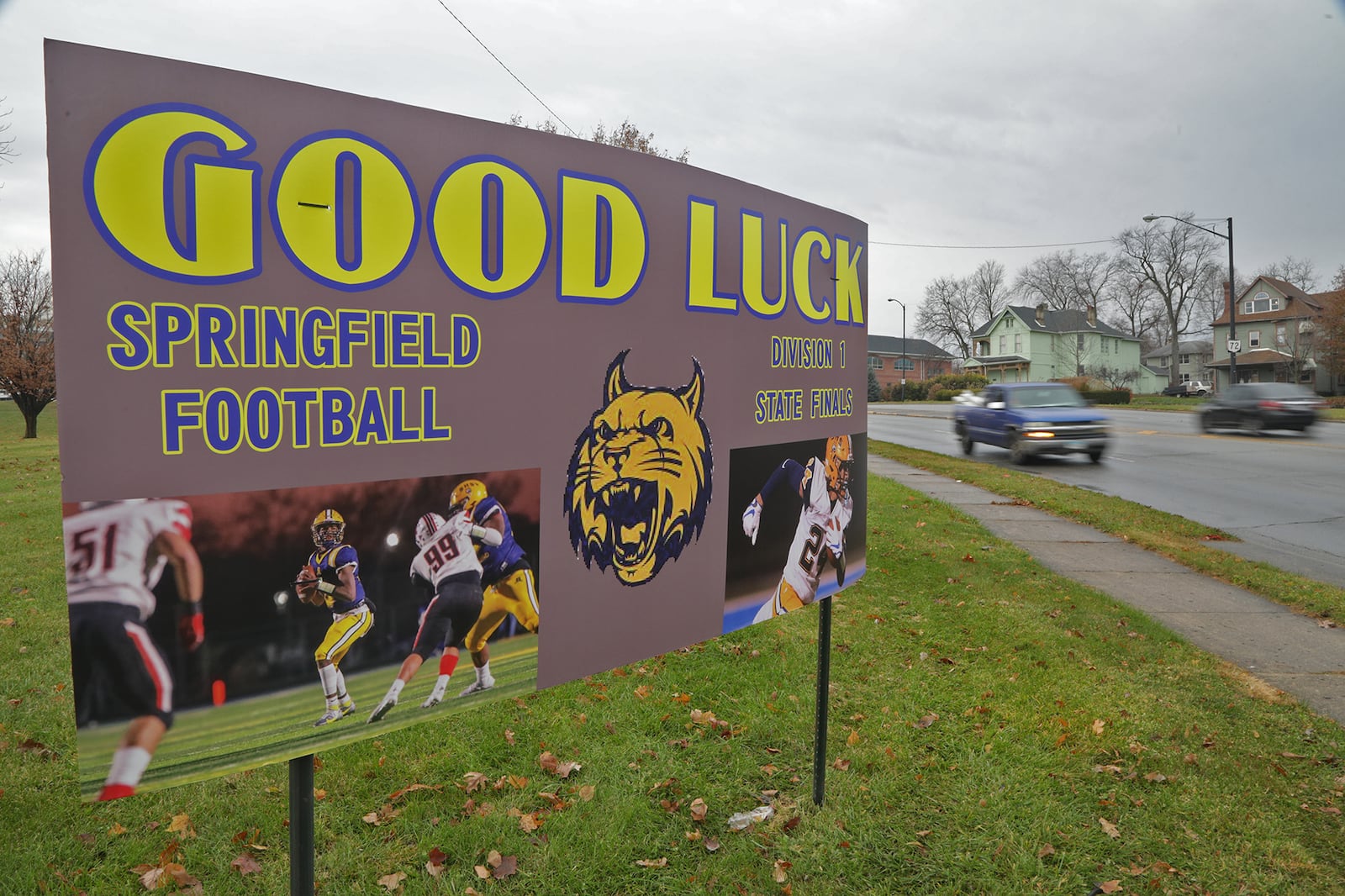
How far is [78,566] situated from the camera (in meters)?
1.53

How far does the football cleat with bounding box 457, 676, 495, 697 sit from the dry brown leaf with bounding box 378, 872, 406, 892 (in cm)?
148

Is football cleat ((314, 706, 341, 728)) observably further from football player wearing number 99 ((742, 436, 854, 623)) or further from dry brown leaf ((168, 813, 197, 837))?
dry brown leaf ((168, 813, 197, 837))

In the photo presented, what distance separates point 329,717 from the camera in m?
1.85

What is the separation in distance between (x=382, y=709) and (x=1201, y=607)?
7044 millimetres

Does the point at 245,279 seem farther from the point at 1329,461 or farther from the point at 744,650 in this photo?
the point at 1329,461

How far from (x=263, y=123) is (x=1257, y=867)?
4.22 m

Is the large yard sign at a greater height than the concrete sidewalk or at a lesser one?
greater

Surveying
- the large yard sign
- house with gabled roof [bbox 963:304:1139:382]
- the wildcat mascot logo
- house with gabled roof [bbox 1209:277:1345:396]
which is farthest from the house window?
the large yard sign

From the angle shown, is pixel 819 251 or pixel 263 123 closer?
pixel 263 123

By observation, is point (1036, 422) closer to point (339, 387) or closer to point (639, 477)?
point (639, 477)

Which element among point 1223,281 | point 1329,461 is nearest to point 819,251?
point 1329,461

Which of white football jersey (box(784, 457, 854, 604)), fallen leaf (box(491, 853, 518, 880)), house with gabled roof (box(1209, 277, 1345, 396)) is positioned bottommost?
fallen leaf (box(491, 853, 518, 880))

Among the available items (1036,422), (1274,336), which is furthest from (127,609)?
(1274,336)

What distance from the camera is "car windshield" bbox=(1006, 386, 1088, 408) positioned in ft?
57.4
